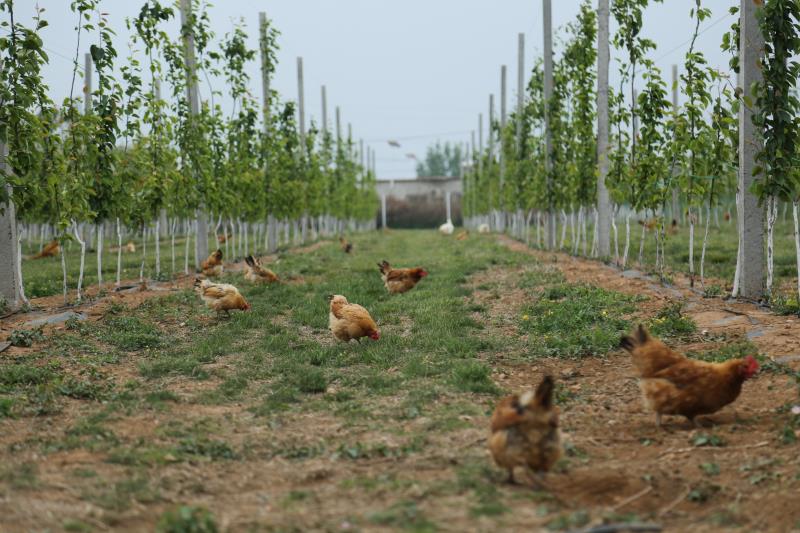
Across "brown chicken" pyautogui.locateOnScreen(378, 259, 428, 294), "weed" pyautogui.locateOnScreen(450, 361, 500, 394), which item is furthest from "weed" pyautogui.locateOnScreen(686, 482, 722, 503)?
"brown chicken" pyautogui.locateOnScreen(378, 259, 428, 294)

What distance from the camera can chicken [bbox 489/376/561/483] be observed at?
434cm

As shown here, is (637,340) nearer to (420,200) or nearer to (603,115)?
(603,115)

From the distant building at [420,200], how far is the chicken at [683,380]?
182ft

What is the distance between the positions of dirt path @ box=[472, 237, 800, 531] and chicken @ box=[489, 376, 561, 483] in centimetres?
24

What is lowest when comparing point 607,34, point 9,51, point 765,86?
point 765,86

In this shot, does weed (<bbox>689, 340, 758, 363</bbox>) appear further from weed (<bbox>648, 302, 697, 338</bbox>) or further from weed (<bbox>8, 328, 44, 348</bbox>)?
weed (<bbox>8, 328, 44, 348</bbox>)

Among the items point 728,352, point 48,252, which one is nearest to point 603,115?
point 728,352

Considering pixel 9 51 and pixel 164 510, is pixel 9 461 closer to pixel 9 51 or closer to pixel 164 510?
pixel 164 510

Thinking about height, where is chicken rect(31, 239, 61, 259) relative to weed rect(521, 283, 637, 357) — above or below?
above

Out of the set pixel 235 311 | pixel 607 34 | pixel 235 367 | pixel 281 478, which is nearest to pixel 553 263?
pixel 607 34

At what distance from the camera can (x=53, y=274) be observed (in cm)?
1590

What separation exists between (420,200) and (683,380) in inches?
2266

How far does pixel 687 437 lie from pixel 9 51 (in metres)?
9.18

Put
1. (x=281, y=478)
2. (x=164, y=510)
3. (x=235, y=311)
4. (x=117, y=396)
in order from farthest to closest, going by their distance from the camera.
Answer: (x=235, y=311) → (x=117, y=396) → (x=281, y=478) → (x=164, y=510)
